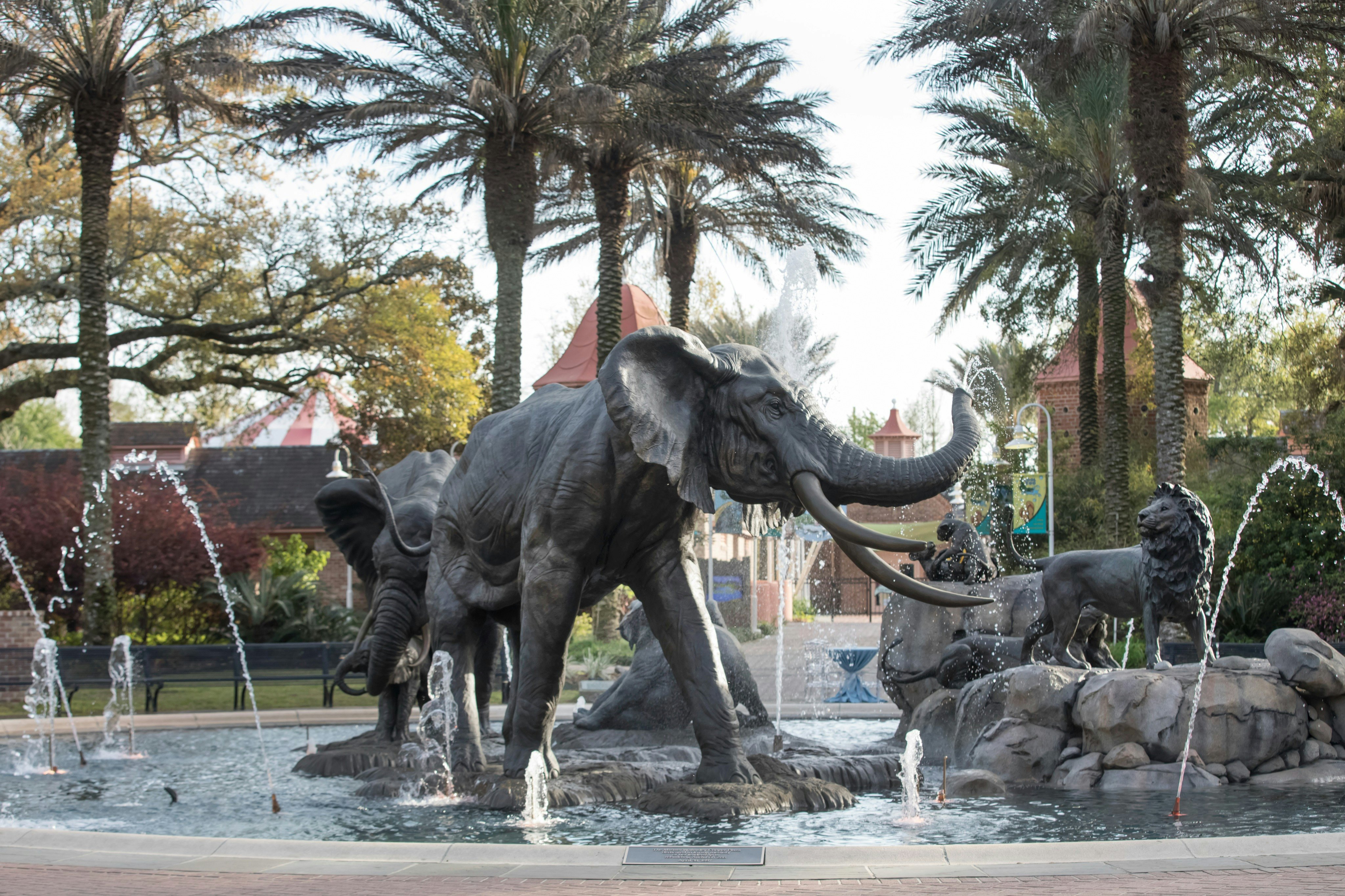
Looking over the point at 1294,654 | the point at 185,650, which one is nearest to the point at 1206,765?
the point at 1294,654

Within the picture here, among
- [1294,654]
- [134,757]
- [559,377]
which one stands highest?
[559,377]

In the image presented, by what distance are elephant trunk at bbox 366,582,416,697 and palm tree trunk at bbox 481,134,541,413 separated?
12.2 meters

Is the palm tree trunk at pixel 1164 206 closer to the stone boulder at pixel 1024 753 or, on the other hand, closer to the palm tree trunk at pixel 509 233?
the palm tree trunk at pixel 509 233

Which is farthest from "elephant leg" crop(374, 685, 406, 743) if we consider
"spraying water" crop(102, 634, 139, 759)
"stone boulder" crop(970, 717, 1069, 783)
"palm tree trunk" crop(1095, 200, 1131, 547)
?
"palm tree trunk" crop(1095, 200, 1131, 547)

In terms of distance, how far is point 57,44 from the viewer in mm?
21844

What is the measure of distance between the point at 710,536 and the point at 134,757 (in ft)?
58.1

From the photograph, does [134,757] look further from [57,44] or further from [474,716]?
[57,44]

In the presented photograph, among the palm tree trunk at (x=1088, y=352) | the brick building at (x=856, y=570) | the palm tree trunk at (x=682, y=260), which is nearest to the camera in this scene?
the palm tree trunk at (x=682, y=260)

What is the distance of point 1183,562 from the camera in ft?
28.8

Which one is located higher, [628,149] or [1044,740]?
[628,149]

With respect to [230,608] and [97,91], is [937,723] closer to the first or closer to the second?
[230,608]

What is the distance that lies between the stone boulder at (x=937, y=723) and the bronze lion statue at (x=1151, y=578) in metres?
0.87

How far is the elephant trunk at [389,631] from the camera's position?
9180 mm

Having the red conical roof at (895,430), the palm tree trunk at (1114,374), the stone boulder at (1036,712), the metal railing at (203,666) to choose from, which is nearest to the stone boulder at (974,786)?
the stone boulder at (1036,712)
